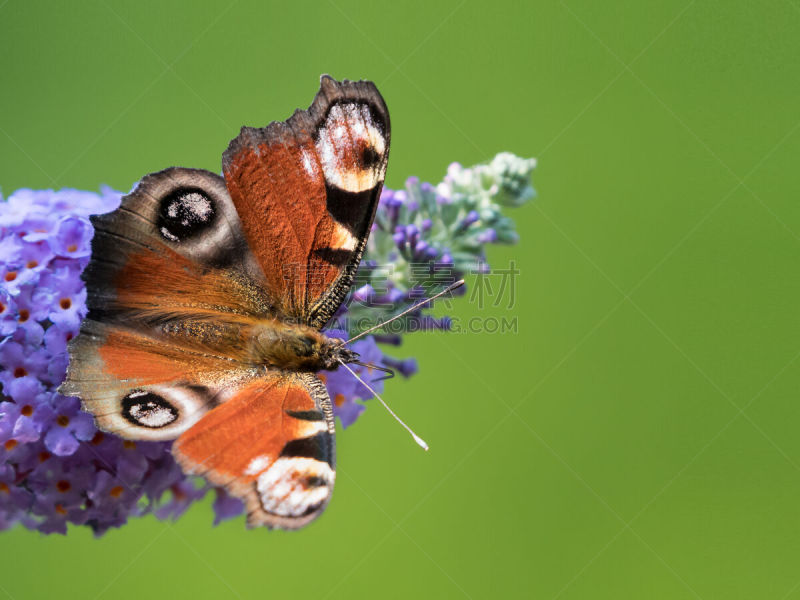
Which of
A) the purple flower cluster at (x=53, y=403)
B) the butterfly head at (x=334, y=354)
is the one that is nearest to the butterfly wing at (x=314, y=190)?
the butterfly head at (x=334, y=354)

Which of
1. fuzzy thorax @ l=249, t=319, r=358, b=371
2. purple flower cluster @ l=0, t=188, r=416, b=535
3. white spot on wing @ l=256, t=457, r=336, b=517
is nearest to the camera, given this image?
white spot on wing @ l=256, t=457, r=336, b=517

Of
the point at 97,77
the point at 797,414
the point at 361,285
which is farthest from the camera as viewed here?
the point at 97,77

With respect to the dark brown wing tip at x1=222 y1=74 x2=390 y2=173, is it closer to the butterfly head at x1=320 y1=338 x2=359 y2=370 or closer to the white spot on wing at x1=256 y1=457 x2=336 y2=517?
the butterfly head at x1=320 y1=338 x2=359 y2=370

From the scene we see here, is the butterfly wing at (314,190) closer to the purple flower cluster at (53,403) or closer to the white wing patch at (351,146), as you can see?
the white wing patch at (351,146)

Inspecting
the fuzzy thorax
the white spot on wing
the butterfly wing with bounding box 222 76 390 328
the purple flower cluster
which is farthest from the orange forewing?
the white spot on wing

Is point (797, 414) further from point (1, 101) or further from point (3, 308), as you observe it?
point (1, 101)

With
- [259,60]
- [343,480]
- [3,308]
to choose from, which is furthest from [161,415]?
[259,60]

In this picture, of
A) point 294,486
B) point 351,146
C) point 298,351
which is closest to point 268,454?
point 294,486
